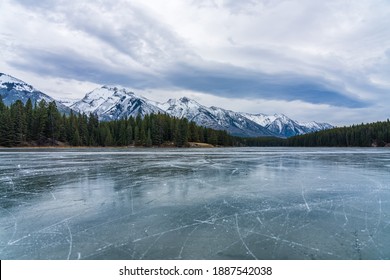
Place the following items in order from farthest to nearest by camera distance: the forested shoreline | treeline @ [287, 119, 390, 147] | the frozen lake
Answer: treeline @ [287, 119, 390, 147], the forested shoreline, the frozen lake

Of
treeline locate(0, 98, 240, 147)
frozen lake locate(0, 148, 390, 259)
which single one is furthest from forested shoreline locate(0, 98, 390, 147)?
frozen lake locate(0, 148, 390, 259)

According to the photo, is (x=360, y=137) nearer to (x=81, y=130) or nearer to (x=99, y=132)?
(x=99, y=132)

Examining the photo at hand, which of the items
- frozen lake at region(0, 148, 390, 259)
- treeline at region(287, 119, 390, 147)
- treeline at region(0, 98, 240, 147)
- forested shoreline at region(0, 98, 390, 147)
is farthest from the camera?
treeline at region(287, 119, 390, 147)

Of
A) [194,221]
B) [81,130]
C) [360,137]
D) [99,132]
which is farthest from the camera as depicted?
[360,137]

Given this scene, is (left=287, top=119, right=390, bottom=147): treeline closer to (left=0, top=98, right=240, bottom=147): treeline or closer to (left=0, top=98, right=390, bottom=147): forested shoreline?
(left=0, top=98, right=390, bottom=147): forested shoreline

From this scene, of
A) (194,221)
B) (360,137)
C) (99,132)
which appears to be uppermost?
(99,132)

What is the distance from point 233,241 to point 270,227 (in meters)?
1.40

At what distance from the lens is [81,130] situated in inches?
3871

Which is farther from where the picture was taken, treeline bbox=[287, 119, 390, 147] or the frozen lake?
treeline bbox=[287, 119, 390, 147]

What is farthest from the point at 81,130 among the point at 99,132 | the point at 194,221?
the point at 194,221

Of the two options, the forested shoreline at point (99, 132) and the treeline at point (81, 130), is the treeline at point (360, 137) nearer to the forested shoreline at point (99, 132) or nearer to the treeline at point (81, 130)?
the forested shoreline at point (99, 132)

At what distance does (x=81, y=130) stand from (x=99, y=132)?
22.9 feet

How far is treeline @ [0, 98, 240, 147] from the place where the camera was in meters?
82.6
